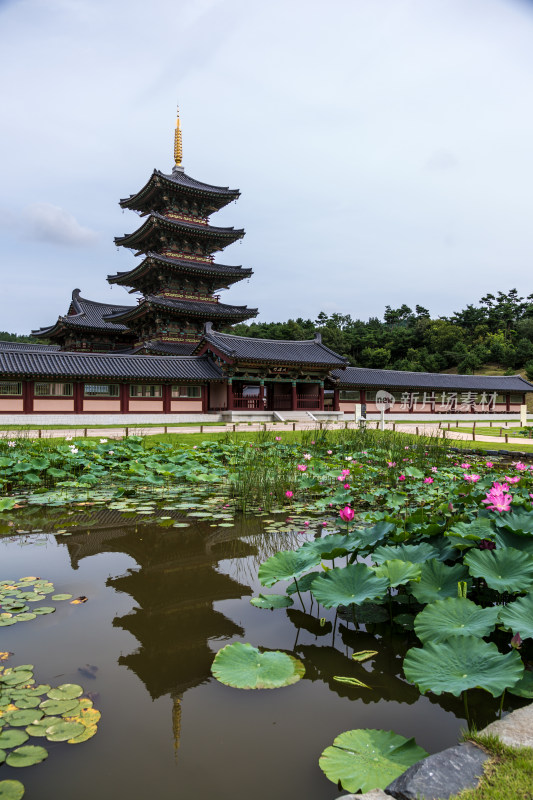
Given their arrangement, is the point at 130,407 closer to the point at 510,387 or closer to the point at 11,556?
the point at 11,556

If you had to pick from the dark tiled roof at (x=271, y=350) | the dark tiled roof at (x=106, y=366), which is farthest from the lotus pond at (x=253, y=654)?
the dark tiled roof at (x=271, y=350)

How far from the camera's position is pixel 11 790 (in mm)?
1447

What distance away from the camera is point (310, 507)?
17.3 ft

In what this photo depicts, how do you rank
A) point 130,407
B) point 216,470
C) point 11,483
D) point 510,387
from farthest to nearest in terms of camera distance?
1. point 510,387
2. point 130,407
3. point 216,470
4. point 11,483

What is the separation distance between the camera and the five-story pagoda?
2366cm

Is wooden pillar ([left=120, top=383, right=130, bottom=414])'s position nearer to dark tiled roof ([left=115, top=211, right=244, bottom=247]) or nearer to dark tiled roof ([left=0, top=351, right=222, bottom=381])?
dark tiled roof ([left=0, top=351, right=222, bottom=381])

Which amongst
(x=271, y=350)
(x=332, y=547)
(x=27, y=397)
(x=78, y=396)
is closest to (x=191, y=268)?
(x=271, y=350)

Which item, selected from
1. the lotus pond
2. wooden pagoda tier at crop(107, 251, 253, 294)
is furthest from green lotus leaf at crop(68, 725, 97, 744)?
wooden pagoda tier at crop(107, 251, 253, 294)

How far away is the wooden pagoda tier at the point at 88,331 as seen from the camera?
26.0 metres

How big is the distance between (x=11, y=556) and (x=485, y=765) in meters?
3.53

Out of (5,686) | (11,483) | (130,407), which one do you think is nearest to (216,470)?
(11,483)

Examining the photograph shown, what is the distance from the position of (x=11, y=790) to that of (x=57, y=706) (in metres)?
0.39

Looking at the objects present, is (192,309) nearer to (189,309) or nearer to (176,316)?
(189,309)

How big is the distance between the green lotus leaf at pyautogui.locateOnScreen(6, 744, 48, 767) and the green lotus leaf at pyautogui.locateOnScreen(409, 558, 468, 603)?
65.9 inches
